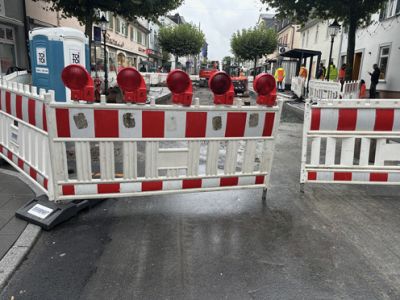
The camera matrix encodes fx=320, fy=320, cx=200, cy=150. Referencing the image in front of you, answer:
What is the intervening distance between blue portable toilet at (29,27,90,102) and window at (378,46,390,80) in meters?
15.7

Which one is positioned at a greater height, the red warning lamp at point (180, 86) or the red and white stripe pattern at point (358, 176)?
the red warning lamp at point (180, 86)

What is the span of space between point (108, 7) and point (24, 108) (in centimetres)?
1041

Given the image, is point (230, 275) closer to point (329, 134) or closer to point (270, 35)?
point (329, 134)

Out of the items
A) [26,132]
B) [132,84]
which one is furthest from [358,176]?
[26,132]

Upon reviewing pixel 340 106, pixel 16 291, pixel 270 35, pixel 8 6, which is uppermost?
pixel 270 35

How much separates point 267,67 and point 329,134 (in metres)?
49.1

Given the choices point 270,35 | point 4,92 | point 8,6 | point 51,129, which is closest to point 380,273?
point 51,129

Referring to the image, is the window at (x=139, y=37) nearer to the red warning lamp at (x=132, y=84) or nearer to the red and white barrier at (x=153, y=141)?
the red and white barrier at (x=153, y=141)

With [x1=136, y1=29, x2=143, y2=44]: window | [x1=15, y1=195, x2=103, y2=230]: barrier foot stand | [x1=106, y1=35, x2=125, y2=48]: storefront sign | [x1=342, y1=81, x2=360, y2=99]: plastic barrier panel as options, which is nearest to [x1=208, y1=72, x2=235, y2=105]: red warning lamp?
[x1=15, y1=195, x2=103, y2=230]: barrier foot stand

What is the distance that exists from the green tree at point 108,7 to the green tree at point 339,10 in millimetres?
4588

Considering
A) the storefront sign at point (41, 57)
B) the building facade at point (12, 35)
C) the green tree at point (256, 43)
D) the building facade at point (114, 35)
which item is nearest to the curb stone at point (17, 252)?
the storefront sign at point (41, 57)

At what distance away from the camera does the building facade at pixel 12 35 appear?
13.2m

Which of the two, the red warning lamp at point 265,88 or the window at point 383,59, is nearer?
the red warning lamp at point 265,88

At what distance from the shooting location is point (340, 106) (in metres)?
4.12
